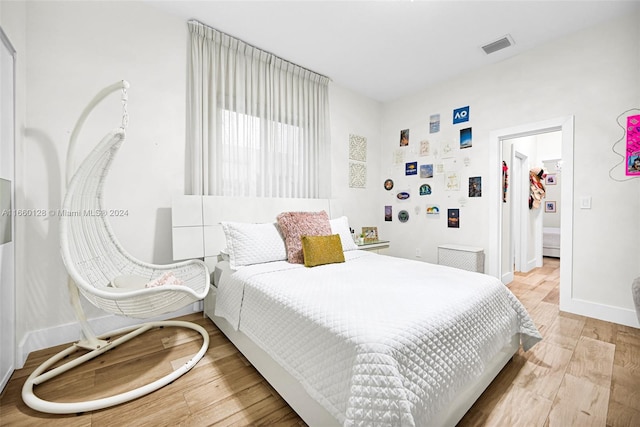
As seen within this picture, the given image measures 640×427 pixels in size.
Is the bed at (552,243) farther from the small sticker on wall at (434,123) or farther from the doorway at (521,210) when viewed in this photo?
the small sticker on wall at (434,123)

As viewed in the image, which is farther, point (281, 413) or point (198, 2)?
point (198, 2)

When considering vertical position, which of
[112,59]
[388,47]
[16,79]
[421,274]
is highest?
[388,47]

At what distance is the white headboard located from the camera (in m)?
2.33

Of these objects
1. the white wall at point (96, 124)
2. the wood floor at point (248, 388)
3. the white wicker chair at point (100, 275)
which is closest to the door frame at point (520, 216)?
the wood floor at point (248, 388)

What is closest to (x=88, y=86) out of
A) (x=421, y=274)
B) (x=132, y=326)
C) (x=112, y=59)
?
(x=112, y=59)

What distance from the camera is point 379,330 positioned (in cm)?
105

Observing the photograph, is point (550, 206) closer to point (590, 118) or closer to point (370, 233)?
point (590, 118)

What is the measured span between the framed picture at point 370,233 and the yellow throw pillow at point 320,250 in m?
1.56

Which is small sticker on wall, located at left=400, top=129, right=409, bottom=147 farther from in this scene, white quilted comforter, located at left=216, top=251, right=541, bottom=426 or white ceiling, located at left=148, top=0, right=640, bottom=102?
white quilted comforter, located at left=216, top=251, right=541, bottom=426

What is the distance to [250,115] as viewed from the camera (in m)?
2.84

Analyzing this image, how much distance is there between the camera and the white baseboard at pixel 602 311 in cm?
231

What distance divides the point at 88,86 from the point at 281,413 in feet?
8.70

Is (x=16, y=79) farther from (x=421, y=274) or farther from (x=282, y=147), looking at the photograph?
(x=421, y=274)

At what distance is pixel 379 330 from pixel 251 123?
2.49 m
